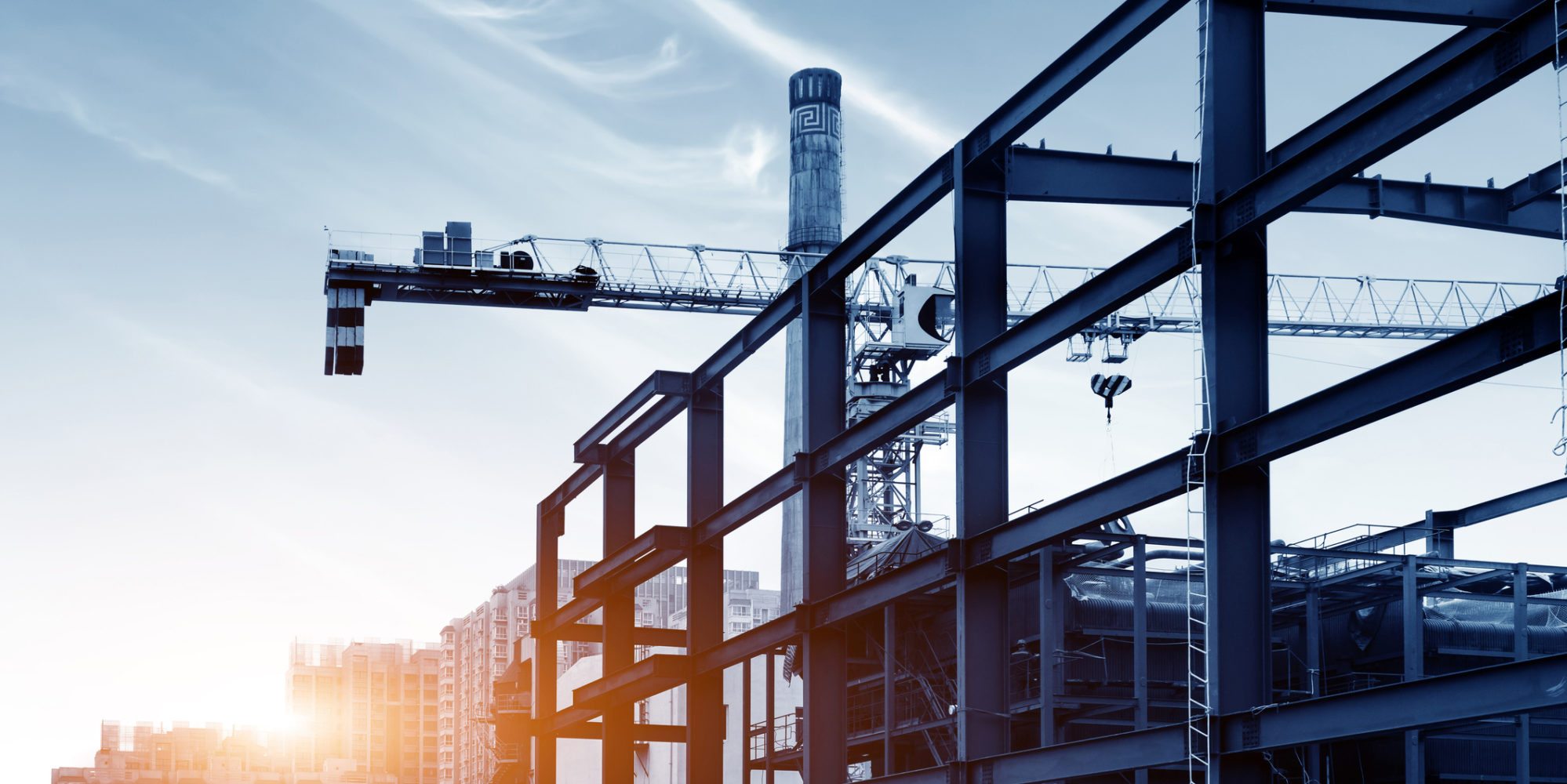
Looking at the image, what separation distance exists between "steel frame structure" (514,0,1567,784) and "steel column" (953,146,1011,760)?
0.03 m

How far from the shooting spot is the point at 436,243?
58.6m

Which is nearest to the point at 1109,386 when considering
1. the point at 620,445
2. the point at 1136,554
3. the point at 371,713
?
the point at 1136,554

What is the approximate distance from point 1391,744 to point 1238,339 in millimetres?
16377

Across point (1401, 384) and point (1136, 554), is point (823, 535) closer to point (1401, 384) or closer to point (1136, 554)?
point (1136, 554)

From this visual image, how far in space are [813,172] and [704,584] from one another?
52206 mm

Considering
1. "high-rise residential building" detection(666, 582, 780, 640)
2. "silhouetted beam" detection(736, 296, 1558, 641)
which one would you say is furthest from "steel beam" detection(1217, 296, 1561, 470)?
"high-rise residential building" detection(666, 582, 780, 640)

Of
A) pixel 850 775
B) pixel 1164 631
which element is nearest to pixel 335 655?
pixel 850 775

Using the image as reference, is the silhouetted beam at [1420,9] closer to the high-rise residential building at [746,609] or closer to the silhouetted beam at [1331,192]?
the silhouetted beam at [1331,192]

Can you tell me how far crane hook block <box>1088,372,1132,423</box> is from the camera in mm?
32500

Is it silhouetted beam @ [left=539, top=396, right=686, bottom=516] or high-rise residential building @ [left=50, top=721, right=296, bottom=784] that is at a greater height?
silhouetted beam @ [left=539, top=396, right=686, bottom=516]

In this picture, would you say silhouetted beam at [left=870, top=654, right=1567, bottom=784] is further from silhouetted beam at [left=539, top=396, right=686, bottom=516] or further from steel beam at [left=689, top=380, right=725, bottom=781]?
silhouetted beam at [left=539, top=396, right=686, bottom=516]

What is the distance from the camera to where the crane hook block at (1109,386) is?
32.5m

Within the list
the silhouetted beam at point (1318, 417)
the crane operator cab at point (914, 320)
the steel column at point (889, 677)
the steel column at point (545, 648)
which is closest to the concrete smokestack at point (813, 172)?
the crane operator cab at point (914, 320)

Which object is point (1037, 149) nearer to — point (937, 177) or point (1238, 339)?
point (937, 177)
